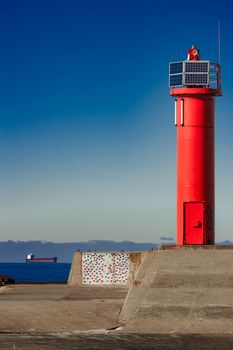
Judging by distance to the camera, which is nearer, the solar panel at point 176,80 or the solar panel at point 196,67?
the solar panel at point 176,80

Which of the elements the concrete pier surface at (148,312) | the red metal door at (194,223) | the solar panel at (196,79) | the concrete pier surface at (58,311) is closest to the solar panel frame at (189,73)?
the solar panel at (196,79)

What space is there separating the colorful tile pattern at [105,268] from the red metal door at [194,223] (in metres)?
3.50

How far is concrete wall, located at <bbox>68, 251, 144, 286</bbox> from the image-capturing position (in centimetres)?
3803

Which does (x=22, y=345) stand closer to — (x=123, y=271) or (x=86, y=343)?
(x=86, y=343)

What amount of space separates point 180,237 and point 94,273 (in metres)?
4.88

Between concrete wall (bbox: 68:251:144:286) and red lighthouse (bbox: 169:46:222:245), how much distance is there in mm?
3440

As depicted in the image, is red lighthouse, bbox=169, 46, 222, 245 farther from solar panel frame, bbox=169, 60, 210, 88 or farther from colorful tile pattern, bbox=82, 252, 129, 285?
colorful tile pattern, bbox=82, 252, 129, 285

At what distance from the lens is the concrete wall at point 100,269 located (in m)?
38.0

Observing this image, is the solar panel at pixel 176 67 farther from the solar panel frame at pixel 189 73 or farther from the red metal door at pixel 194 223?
the red metal door at pixel 194 223

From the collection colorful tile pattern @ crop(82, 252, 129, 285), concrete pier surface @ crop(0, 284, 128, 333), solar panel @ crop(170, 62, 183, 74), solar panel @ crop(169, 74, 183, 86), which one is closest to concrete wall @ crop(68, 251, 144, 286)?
colorful tile pattern @ crop(82, 252, 129, 285)

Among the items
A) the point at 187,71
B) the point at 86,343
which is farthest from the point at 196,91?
the point at 86,343

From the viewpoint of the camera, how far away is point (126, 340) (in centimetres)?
2019

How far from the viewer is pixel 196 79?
36812mm

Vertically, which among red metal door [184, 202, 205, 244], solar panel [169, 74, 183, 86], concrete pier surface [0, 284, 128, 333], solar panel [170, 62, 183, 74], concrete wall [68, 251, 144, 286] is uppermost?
solar panel [170, 62, 183, 74]
